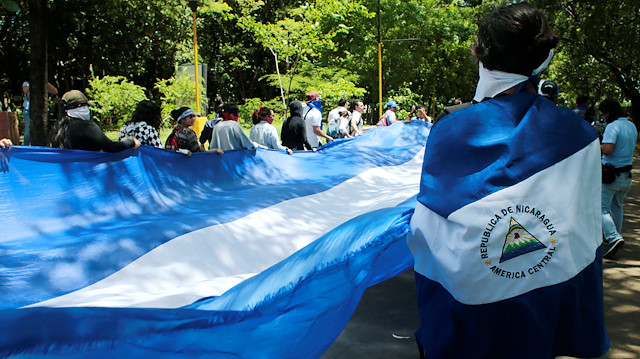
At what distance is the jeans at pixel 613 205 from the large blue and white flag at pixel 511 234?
17.1ft

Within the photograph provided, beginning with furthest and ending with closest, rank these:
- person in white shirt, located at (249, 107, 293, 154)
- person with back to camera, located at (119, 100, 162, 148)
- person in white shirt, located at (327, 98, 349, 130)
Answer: person in white shirt, located at (327, 98, 349, 130)
person in white shirt, located at (249, 107, 293, 154)
person with back to camera, located at (119, 100, 162, 148)

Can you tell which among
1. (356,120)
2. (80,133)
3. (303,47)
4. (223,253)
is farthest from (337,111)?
(303,47)

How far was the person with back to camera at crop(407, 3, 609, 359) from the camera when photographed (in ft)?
6.12

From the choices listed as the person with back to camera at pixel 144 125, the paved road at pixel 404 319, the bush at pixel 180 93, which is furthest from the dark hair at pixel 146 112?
the bush at pixel 180 93

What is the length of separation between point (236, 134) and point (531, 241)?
6636 mm

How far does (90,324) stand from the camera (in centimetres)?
271

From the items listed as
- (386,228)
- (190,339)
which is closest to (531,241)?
(386,228)

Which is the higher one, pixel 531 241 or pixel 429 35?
pixel 429 35

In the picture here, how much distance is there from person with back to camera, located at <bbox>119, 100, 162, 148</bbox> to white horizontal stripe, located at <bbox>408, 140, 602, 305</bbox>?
5733 millimetres

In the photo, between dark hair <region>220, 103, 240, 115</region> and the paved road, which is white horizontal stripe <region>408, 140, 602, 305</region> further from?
dark hair <region>220, 103, 240, 115</region>

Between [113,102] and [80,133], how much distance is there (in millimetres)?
15742

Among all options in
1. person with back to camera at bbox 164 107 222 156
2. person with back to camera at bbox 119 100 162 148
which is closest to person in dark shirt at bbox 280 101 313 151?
person with back to camera at bbox 164 107 222 156

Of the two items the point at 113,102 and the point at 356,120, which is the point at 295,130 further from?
the point at 113,102

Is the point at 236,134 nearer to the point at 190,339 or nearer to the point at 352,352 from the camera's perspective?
the point at 352,352
